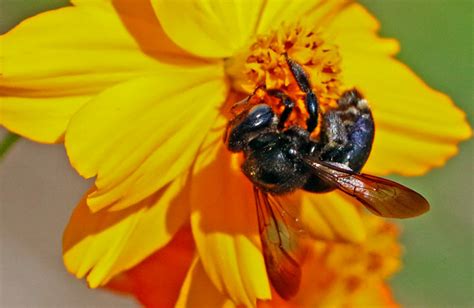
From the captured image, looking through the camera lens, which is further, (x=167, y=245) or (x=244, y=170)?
(x=167, y=245)

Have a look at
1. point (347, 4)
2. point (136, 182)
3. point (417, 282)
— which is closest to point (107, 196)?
point (136, 182)

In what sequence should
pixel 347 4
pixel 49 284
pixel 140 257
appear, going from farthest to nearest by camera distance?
pixel 49 284
pixel 347 4
pixel 140 257

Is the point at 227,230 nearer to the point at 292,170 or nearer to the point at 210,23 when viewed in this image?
the point at 292,170

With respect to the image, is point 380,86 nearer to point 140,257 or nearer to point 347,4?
point 347,4

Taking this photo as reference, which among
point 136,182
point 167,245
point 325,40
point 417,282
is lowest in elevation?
point 417,282

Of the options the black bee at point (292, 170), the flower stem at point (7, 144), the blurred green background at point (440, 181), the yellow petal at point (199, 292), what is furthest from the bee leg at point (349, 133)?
the blurred green background at point (440, 181)

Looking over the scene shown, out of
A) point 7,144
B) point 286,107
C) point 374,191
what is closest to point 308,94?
point 286,107

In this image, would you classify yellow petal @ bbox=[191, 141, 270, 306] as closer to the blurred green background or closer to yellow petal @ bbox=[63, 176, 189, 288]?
yellow petal @ bbox=[63, 176, 189, 288]
